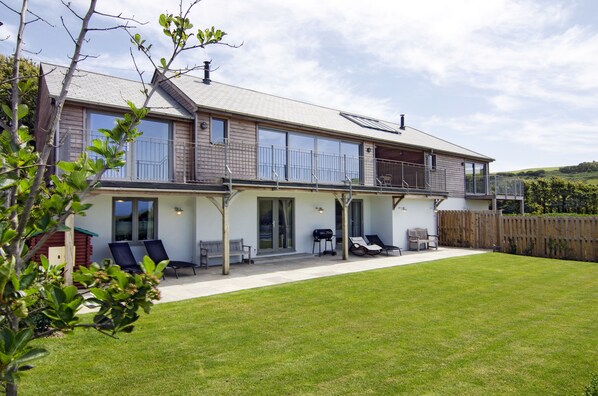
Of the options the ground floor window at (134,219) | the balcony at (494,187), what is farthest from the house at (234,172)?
the balcony at (494,187)

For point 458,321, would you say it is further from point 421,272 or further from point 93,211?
point 93,211

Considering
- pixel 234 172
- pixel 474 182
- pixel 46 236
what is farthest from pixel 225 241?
pixel 474 182

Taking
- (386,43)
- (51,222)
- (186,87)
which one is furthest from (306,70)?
(51,222)

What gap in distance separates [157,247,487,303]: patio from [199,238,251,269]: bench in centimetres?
41

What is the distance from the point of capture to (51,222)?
6.06 ft

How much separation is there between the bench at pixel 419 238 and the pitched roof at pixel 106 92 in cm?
1174

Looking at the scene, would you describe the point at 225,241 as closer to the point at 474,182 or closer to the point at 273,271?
the point at 273,271

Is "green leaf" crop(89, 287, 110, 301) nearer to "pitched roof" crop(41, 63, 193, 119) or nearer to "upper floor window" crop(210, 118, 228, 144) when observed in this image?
"pitched roof" crop(41, 63, 193, 119)

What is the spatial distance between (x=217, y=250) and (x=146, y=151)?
160 inches

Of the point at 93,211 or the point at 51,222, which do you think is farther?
the point at 93,211

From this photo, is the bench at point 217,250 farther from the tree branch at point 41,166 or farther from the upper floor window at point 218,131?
the tree branch at point 41,166

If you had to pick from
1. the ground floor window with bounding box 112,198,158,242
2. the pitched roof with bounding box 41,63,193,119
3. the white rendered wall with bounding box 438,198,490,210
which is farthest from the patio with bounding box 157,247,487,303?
the white rendered wall with bounding box 438,198,490,210

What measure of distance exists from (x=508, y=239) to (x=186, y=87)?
15460 millimetres

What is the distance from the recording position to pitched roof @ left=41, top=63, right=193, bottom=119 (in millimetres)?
10992
